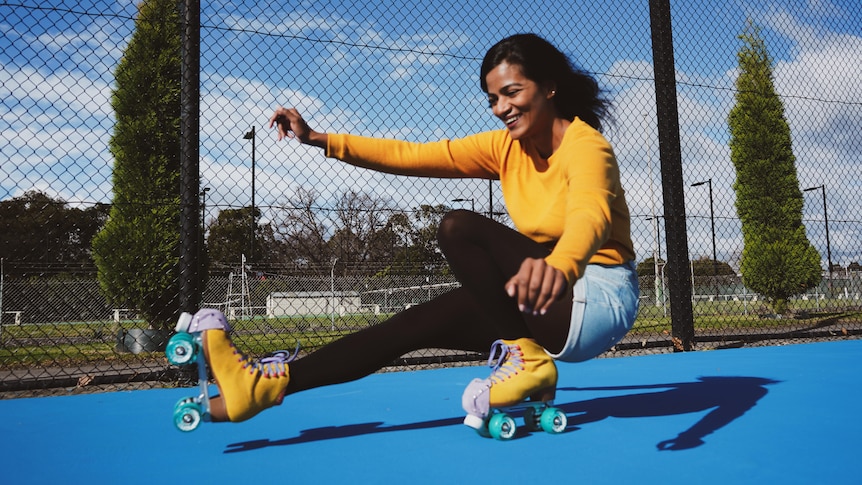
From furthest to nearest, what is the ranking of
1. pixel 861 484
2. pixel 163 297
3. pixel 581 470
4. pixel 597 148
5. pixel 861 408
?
pixel 163 297 < pixel 861 408 < pixel 597 148 < pixel 581 470 < pixel 861 484

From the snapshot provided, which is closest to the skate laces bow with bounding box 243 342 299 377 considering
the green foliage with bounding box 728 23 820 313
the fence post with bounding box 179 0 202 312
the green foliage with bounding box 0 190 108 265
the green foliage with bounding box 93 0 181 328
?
the fence post with bounding box 179 0 202 312

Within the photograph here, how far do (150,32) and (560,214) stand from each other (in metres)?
7.36

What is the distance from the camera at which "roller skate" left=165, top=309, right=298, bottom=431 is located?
1498mm

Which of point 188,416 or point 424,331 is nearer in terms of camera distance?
point 188,416

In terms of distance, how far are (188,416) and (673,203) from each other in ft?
11.7

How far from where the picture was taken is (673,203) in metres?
4.24

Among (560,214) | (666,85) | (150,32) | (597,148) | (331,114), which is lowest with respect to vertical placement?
(560,214)

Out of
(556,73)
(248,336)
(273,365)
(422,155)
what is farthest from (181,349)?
(248,336)

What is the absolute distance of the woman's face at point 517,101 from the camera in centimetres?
168

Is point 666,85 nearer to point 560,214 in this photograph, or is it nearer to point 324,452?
point 560,214

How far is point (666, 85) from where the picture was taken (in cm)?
432

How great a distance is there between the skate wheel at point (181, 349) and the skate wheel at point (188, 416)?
0.12m

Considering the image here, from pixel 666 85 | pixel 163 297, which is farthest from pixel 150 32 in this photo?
pixel 666 85

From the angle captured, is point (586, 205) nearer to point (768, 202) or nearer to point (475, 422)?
point (475, 422)
